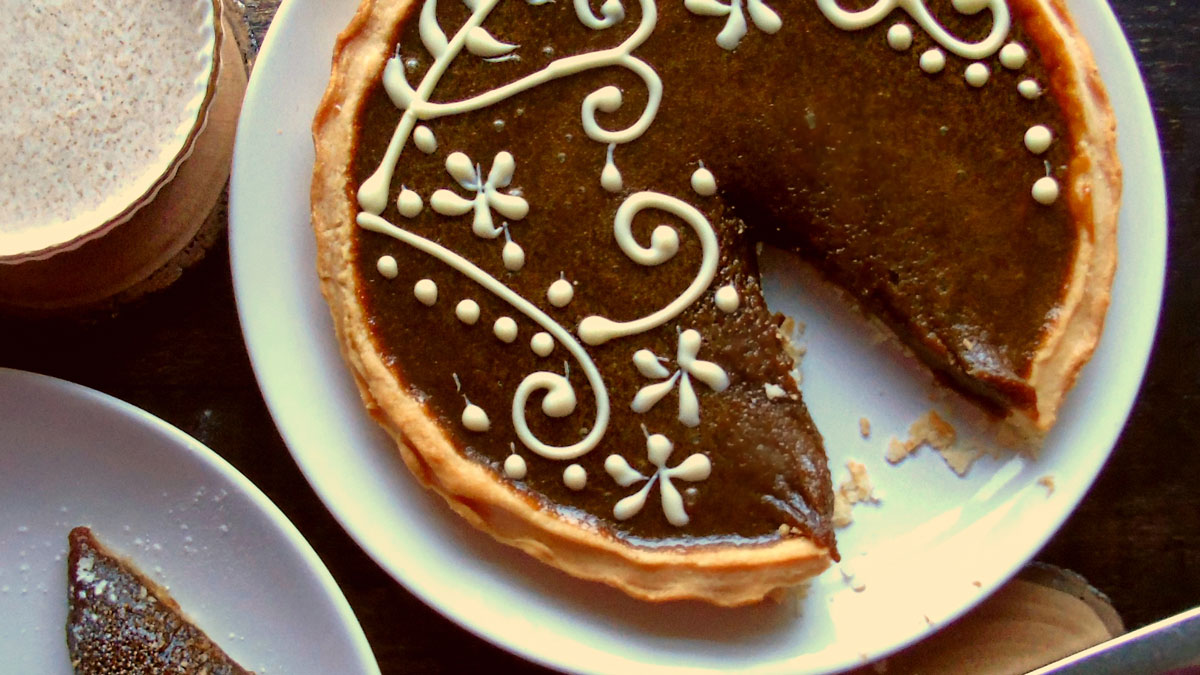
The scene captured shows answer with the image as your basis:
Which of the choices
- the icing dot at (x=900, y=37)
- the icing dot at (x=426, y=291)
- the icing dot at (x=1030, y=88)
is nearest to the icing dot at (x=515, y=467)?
the icing dot at (x=426, y=291)

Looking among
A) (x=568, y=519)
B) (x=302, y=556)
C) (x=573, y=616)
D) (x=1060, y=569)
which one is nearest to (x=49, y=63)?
(x=302, y=556)

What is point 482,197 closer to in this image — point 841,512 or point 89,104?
point 89,104

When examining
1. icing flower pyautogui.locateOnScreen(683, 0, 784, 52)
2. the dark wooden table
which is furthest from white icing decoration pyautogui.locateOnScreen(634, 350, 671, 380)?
the dark wooden table

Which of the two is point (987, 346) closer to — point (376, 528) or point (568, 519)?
point (568, 519)

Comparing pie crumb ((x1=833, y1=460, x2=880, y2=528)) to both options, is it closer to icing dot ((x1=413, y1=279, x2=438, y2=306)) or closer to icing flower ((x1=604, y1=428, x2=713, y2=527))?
icing flower ((x1=604, y1=428, x2=713, y2=527))

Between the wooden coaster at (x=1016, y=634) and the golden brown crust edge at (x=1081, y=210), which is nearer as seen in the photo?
the golden brown crust edge at (x=1081, y=210)

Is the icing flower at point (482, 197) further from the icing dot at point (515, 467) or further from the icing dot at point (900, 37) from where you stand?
the icing dot at point (900, 37)
